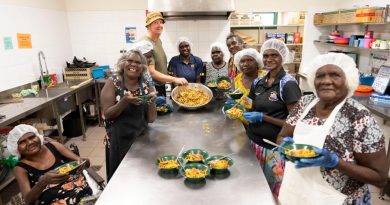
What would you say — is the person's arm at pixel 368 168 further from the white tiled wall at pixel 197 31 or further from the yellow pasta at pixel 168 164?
the white tiled wall at pixel 197 31

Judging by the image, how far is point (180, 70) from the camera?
3.43 meters

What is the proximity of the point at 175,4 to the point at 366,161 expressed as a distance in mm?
2809

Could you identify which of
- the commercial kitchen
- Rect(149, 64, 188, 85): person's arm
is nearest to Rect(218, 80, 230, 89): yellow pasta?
the commercial kitchen

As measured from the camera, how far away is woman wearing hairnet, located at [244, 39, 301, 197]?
1.89m

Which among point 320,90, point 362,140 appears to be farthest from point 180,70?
point 362,140

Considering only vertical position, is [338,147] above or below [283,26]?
below

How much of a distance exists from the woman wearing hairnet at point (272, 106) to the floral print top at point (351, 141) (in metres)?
0.53

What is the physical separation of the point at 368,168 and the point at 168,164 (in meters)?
1.00

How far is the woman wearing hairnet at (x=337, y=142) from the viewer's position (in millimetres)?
1232

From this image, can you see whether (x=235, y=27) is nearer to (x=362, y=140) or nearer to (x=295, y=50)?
(x=295, y=50)

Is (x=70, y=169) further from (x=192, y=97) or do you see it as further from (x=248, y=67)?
(x=248, y=67)

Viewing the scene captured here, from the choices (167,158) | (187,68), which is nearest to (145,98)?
(167,158)

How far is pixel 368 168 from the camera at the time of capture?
4.10ft

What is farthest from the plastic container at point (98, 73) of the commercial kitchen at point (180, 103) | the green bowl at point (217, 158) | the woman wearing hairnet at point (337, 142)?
the woman wearing hairnet at point (337, 142)
